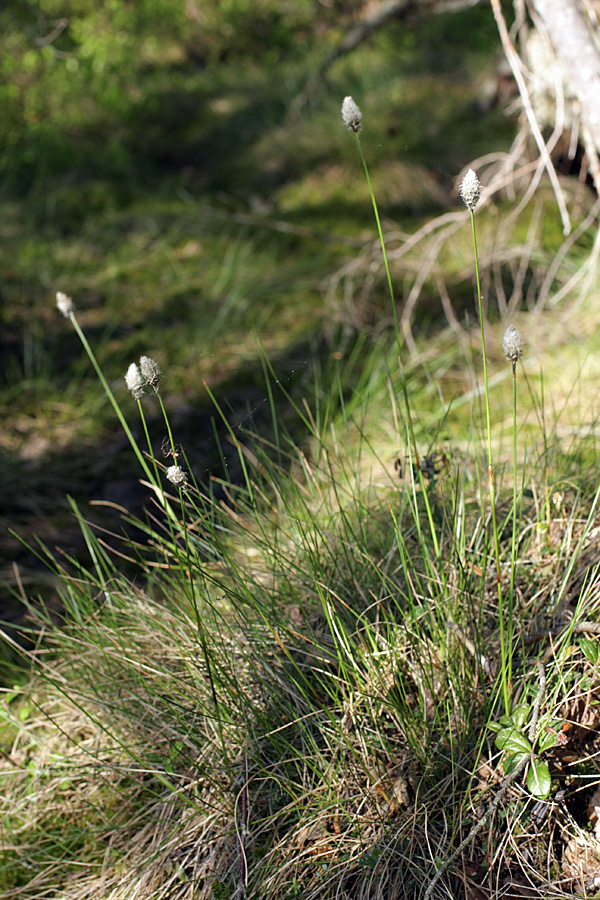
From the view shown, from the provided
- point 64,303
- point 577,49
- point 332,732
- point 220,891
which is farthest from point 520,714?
point 577,49

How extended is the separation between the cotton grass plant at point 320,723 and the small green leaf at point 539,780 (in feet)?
0.09

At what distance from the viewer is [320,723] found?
1684 millimetres

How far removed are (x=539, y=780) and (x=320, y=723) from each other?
488mm

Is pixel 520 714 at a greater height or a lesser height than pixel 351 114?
lesser

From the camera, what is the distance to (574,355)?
3414 millimetres

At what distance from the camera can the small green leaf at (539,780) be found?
143 cm

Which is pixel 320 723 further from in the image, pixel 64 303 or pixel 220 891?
pixel 64 303

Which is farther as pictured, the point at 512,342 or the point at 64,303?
the point at 64,303

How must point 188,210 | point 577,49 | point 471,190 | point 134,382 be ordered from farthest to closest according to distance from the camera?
point 188,210, point 577,49, point 134,382, point 471,190

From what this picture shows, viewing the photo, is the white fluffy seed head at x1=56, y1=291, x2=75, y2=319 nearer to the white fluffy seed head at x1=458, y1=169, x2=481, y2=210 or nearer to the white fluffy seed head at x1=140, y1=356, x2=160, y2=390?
the white fluffy seed head at x1=140, y1=356, x2=160, y2=390

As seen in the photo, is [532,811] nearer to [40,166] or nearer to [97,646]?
[97,646]

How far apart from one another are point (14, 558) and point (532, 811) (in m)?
2.29

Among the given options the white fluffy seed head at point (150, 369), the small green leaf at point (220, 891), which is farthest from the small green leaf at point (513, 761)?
the white fluffy seed head at point (150, 369)

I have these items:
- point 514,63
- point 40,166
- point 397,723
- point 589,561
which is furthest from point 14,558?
point 40,166
